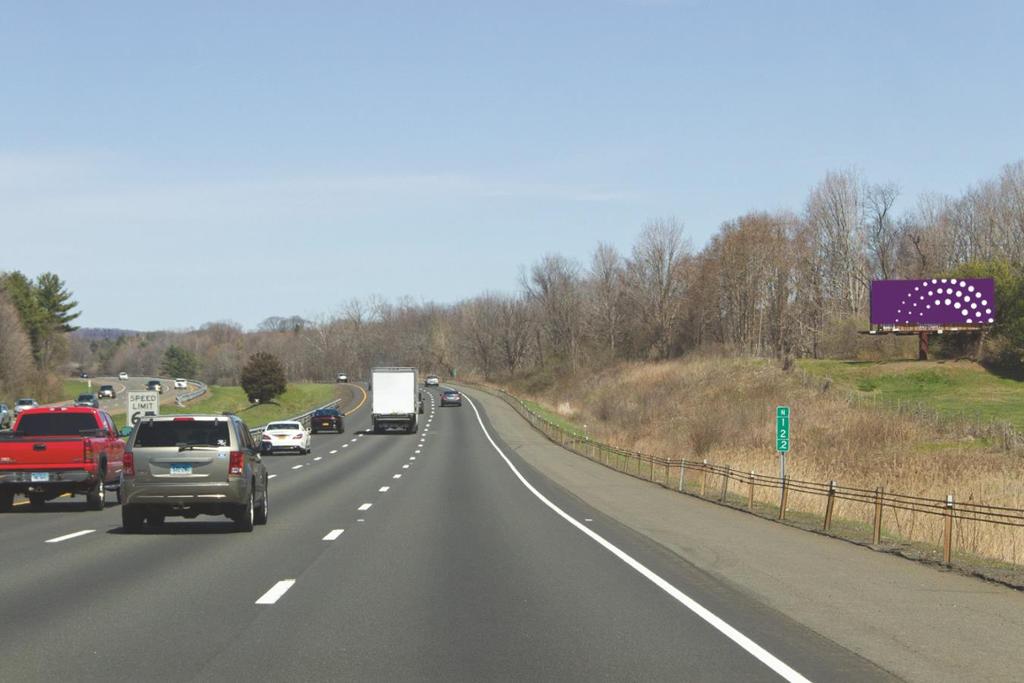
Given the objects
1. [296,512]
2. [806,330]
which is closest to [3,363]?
[806,330]

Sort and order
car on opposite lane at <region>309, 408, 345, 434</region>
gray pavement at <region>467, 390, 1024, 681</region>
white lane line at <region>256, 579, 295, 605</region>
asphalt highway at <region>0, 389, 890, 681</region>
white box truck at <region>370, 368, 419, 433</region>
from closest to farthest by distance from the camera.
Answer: asphalt highway at <region>0, 389, 890, 681</region>
gray pavement at <region>467, 390, 1024, 681</region>
white lane line at <region>256, 579, 295, 605</region>
white box truck at <region>370, 368, 419, 433</region>
car on opposite lane at <region>309, 408, 345, 434</region>

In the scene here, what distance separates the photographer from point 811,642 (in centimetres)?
955

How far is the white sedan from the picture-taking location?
2181 inches

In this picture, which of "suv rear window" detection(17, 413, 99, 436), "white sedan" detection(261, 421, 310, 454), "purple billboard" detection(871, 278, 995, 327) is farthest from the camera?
"purple billboard" detection(871, 278, 995, 327)

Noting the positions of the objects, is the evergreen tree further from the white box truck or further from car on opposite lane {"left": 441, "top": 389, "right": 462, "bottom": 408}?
the white box truck

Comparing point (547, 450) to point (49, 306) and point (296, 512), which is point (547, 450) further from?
point (49, 306)

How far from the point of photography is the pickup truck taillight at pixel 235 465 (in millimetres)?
18297

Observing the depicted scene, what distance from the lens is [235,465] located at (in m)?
18.4

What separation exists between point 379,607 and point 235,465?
7.95 meters

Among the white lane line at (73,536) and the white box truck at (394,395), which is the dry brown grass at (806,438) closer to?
the white box truck at (394,395)

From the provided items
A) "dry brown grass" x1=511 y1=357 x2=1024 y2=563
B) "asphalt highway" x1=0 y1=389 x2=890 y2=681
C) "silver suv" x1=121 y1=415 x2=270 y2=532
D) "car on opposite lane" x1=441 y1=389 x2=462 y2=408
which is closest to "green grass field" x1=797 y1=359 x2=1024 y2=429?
"dry brown grass" x1=511 y1=357 x2=1024 y2=563

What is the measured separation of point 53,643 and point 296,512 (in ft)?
49.3

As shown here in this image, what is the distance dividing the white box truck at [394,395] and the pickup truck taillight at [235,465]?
52.9 metres

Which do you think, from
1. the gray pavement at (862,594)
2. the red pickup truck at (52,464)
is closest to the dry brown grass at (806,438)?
the gray pavement at (862,594)
